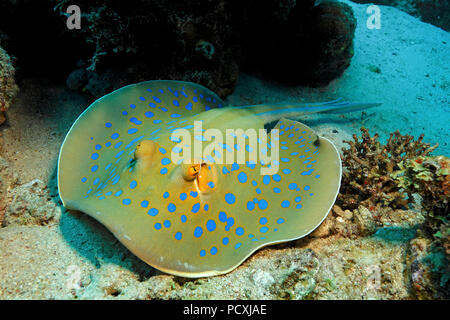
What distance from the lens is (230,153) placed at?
124 inches

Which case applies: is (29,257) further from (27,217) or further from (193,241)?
(193,241)

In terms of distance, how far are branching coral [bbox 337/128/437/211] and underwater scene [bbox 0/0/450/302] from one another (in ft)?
0.08

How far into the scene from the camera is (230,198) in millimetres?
2717

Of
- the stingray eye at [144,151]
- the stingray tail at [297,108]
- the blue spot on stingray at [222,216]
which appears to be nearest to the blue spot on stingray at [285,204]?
the blue spot on stingray at [222,216]

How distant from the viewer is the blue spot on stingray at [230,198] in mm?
2691

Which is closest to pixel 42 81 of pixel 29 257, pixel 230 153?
pixel 29 257

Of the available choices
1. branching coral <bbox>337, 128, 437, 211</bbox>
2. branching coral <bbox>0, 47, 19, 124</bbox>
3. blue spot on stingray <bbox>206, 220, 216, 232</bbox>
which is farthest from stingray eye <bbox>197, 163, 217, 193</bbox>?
branching coral <bbox>0, 47, 19, 124</bbox>

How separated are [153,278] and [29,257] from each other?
1252mm

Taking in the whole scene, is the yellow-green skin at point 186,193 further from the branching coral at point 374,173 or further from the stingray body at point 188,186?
the branching coral at point 374,173

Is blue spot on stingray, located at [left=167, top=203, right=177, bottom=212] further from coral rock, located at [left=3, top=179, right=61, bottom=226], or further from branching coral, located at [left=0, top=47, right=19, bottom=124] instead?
branching coral, located at [left=0, top=47, right=19, bottom=124]

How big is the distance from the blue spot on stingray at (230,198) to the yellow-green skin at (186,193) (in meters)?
0.01

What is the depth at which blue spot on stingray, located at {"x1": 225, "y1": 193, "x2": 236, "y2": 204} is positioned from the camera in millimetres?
2691

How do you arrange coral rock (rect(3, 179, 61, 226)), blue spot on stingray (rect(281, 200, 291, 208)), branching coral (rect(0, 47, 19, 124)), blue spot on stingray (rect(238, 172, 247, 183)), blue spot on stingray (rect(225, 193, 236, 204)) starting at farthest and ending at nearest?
branching coral (rect(0, 47, 19, 124)) < coral rock (rect(3, 179, 61, 226)) < blue spot on stingray (rect(238, 172, 247, 183)) < blue spot on stingray (rect(281, 200, 291, 208)) < blue spot on stingray (rect(225, 193, 236, 204))

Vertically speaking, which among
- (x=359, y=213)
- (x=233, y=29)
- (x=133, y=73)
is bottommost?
(x=359, y=213)
